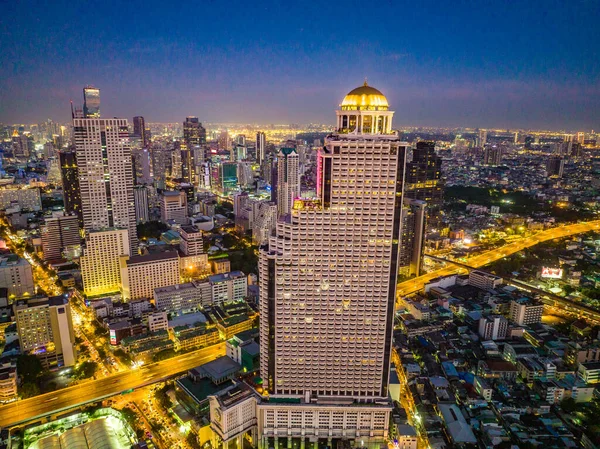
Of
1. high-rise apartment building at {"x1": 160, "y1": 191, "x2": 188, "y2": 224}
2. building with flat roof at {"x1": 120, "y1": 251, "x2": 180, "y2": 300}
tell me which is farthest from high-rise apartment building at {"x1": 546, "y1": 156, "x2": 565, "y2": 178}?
building with flat roof at {"x1": 120, "y1": 251, "x2": 180, "y2": 300}

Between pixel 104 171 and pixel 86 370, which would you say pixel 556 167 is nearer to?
pixel 104 171

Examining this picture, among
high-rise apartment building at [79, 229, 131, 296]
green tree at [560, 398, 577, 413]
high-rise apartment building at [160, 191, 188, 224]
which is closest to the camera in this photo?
green tree at [560, 398, 577, 413]

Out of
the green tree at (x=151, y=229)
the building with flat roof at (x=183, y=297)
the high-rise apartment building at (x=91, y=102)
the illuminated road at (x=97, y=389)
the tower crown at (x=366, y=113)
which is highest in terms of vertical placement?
the high-rise apartment building at (x=91, y=102)

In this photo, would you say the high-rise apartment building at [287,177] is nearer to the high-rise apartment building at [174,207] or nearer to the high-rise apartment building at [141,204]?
the high-rise apartment building at [174,207]

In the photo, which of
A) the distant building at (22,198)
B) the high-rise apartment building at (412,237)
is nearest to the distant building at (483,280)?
the high-rise apartment building at (412,237)

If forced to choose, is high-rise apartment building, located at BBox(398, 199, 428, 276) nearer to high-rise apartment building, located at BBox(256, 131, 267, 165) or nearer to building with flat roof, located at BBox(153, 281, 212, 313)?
building with flat roof, located at BBox(153, 281, 212, 313)

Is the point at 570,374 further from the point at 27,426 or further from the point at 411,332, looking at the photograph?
the point at 27,426

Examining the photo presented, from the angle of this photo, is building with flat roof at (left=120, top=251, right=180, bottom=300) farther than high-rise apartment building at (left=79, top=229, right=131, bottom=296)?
No
